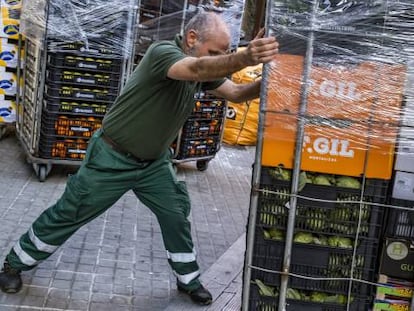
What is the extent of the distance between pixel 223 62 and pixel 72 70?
3828 mm

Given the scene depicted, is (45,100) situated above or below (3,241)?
above

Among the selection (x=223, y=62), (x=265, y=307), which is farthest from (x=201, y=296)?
(x=223, y=62)

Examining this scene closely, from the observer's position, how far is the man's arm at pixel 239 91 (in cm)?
390

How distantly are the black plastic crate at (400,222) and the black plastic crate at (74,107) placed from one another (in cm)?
423

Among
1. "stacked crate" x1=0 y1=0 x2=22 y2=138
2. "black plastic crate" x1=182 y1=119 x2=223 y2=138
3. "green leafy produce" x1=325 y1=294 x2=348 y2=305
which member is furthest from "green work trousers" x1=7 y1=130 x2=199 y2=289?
"stacked crate" x1=0 y1=0 x2=22 y2=138

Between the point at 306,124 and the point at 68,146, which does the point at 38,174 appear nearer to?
the point at 68,146

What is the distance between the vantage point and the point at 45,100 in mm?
6734

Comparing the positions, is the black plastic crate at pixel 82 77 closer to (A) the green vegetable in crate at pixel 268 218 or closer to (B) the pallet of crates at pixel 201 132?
(B) the pallet of crates at pixel 201 132

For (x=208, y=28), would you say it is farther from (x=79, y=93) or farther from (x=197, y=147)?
(x=197, y=147)

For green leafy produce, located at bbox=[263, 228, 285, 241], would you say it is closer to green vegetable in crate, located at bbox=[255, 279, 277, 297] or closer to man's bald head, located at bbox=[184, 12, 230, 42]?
green vegetable in crate, located at bbox=[255, 279, 277, 297]

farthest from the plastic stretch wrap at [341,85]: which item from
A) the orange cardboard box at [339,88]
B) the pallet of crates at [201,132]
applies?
the pallet of crates at [201,132]

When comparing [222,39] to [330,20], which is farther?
[222,39]

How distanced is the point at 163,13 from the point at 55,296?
12.7ft

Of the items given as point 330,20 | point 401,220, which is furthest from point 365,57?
point 401,220
